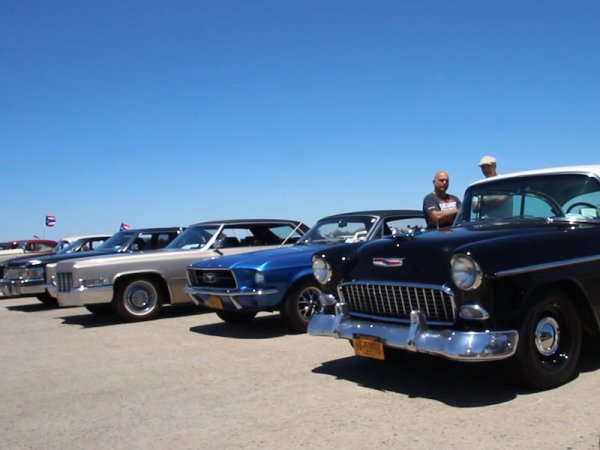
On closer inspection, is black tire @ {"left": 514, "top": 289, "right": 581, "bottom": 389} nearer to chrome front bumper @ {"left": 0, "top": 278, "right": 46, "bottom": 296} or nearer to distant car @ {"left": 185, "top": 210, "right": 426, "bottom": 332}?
distant car @ {"left": 185, "top": 210, "right": 426, "bottom": 332}

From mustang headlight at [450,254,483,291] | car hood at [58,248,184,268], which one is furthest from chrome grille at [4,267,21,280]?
mustang headlight at [450,254,483,291]

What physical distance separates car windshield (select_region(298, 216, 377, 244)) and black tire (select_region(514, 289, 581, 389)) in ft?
Result: 11.7

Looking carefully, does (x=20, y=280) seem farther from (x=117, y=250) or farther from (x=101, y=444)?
(x=101, y=444)

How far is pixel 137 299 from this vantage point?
984 cm

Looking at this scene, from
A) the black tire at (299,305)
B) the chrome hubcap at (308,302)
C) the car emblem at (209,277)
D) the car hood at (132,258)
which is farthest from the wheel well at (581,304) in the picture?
the car hood at (132,258)

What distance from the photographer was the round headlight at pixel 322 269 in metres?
5.51

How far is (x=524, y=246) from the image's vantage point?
173 inches

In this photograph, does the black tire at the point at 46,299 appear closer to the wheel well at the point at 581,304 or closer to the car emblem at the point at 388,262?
the car emblem at the point at 388,262

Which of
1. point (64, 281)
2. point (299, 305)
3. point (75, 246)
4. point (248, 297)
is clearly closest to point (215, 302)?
point (248, 297)

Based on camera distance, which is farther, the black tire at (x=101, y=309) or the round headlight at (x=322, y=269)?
the black tire at (x=101, y=309)

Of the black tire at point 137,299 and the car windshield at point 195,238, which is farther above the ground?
the car windshield at point 195,238

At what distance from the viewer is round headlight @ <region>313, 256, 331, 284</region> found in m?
5.51

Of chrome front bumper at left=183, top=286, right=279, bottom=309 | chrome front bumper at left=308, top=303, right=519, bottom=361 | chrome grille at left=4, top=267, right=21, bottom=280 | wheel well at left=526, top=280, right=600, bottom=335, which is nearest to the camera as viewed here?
chrome front bumper at left=308, top=303, right=519, bottom=361

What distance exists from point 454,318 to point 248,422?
156cm
